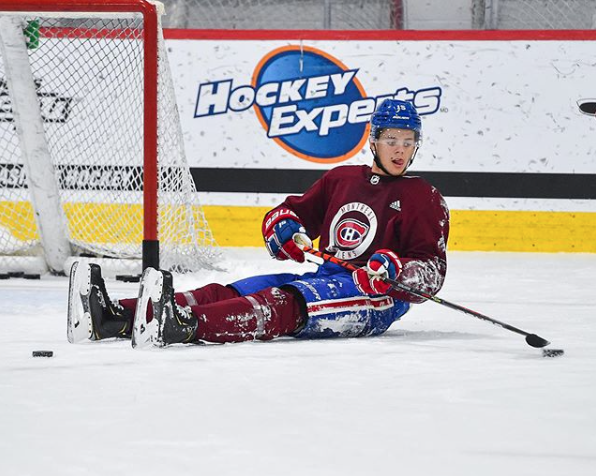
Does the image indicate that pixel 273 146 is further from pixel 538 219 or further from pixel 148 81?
pixel 148 81

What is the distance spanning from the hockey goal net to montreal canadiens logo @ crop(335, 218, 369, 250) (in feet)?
4.72

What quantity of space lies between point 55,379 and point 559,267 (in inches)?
140

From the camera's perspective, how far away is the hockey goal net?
454 centimetres

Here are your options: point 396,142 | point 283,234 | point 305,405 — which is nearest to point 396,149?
point 396,142

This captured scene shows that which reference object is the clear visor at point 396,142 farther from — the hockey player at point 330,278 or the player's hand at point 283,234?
the player's hand at point 283,234

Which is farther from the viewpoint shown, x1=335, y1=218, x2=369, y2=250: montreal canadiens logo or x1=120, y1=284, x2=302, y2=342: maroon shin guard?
x1=335, y1=218, x2=369, y2=250: montreal canadiens logo

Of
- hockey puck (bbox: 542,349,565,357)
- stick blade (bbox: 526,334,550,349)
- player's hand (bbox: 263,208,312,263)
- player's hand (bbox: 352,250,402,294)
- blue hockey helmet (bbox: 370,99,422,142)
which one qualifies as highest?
blue hockey helmet (bbox: 370,99,422,142)

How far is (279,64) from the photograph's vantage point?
5918 mm

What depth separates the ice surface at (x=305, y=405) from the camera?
1.52 meters

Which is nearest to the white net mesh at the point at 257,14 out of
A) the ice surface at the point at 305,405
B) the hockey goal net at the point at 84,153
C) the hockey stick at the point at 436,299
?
the hockey goal net at the point at 84,153

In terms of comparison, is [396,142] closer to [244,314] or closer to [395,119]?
[395,119]

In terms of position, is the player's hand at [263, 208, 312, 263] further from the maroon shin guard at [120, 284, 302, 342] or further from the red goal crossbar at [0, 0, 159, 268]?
the red goal crossbar at [0, 0, 159, 268]

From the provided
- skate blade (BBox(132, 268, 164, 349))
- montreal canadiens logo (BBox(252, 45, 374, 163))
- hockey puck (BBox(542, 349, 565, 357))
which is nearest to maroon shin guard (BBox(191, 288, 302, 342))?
skate blade (BBox(132, 268, 164, 349))

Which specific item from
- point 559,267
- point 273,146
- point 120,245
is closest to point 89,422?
point 120,245
